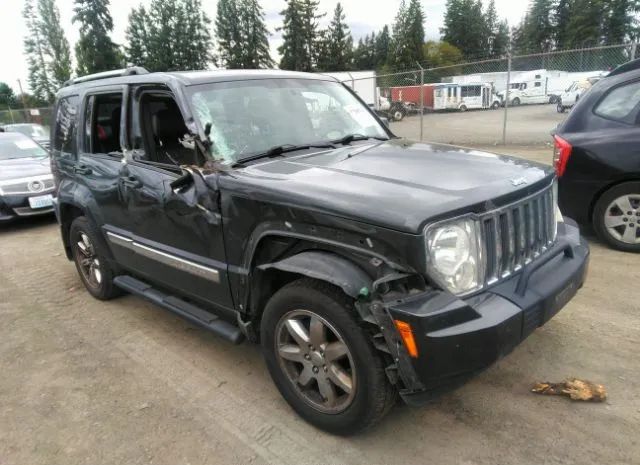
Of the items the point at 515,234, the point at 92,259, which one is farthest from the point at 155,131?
the point at 515,234

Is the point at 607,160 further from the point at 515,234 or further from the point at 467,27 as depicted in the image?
the point at 467,27

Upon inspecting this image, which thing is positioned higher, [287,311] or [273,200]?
[273,200]

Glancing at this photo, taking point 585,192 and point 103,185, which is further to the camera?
point 585,192

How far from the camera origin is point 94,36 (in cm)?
5341

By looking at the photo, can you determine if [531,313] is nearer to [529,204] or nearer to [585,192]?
[529,204]

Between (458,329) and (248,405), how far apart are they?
1.51 meters

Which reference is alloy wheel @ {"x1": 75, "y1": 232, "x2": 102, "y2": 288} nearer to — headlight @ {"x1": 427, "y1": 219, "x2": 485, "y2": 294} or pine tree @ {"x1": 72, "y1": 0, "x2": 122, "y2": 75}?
headlight @ {"x1": 427, "y1": 219, "x2": 485, "y2": 294}

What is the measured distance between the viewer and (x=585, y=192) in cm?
514

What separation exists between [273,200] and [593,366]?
2.27 metres

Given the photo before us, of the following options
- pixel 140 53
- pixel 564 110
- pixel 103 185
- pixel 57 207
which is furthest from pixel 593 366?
pixel 140 53

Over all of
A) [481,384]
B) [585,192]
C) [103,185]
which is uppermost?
[103,185]

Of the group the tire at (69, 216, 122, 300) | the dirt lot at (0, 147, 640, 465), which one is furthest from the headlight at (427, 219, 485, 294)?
the tire at (69, 216, 122, 300)

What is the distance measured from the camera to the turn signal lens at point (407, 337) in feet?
7.09

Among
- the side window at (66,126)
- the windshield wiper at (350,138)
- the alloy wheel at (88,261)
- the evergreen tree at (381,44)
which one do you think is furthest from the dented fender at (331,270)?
the evergreen tree at (381,44)
